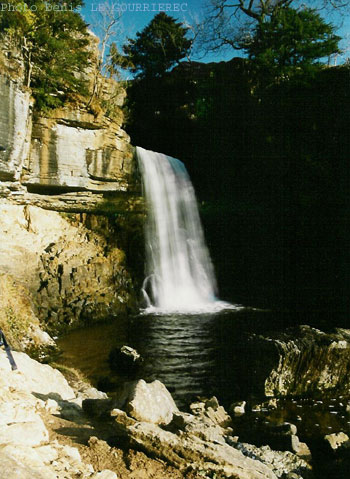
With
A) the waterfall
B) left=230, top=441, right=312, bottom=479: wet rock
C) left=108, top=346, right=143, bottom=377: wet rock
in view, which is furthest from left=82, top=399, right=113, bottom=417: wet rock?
the waterfall

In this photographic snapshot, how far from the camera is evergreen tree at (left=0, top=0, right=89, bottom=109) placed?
40.5ft

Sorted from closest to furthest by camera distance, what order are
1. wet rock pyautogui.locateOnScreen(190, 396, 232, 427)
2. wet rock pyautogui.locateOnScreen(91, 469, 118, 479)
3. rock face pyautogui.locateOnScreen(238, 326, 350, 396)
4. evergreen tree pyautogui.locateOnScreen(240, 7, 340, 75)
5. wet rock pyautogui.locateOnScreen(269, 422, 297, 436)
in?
wet rock pyautogui.locateOnScreen(91, 469, 118, 479), wet rock pyautogui.locateOnScreen(269, 422, 297, 436), wet rock pyautogui.locateOnScreen(190, 396, 232, 427), rock face pyautogui.locateOnScreen(238, 326, 350, 396), evergreen tree pyautogui.locateOnScreen(240, 7, 340, 75)

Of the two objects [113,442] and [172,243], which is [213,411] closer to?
[113,442]

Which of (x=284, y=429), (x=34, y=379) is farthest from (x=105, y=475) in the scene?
(x=284, y=429)

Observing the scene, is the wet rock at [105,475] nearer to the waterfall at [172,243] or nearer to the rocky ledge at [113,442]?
the rocky ledge at [113,442]

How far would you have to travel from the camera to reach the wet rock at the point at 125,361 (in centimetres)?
950

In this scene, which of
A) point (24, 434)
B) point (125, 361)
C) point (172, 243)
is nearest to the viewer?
point (24, 434)

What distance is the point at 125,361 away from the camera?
9.72 meters

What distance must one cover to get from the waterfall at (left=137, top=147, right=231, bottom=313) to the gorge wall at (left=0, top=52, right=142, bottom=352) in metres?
1.12

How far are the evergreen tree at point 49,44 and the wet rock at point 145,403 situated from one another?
38.2ft

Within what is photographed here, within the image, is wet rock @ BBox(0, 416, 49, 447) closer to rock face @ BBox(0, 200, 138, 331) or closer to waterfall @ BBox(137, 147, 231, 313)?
rock face @ BBox(0, 200, 138, 331)

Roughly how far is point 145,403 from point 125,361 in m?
4.41

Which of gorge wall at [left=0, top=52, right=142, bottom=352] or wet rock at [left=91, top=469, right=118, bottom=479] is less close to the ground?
gorge wall at [left=0, top=52, right=142, bottom=352]

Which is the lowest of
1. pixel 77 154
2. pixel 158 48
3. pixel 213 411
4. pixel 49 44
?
pixel 213 411
